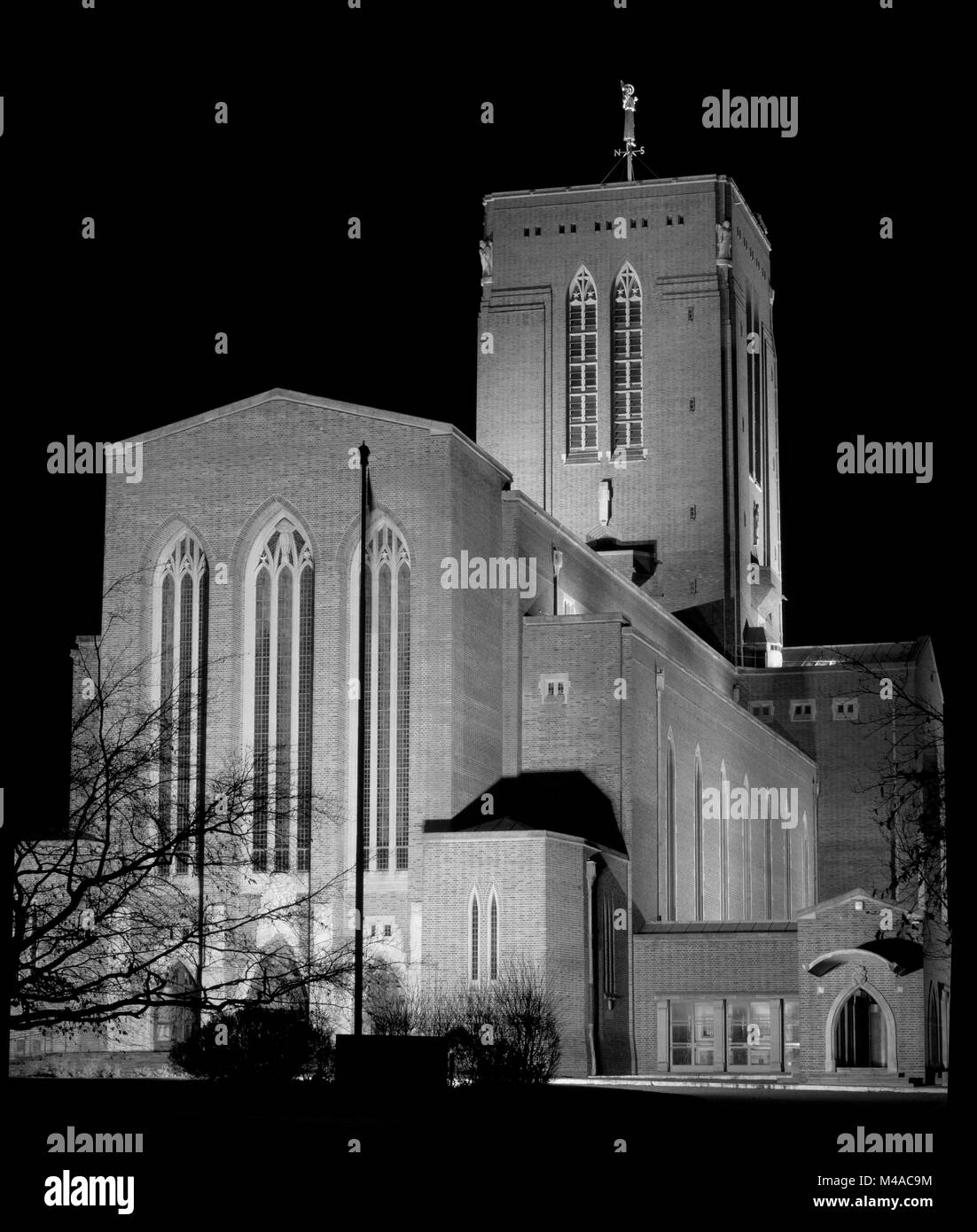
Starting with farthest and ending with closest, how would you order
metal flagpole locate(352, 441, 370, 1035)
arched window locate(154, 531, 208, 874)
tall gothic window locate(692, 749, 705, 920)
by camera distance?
tall gothic window locate(692, 749, 705, 920), arched window locate(154, 531, 208, 874), metal flagpole locate(352, 441, 370, 1035)

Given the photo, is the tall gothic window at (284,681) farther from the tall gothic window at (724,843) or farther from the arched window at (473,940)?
the tall gothic window at (724,843)

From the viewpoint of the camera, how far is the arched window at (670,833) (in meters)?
51.5

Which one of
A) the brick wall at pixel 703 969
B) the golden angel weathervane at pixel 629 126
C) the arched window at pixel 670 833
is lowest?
the brick wall at pixel 703 969

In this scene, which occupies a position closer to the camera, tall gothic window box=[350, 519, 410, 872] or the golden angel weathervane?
tall gothic window box=[350, 519, 410, 872]

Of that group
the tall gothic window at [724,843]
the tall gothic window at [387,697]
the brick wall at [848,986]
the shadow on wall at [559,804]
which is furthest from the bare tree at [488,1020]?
the tall gothic window at [724,843]

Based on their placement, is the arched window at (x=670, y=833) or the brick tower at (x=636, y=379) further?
the brick tower at (x=636, y=379)

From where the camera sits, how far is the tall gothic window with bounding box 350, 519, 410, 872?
4456 cm

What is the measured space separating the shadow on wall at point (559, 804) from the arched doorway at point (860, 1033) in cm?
710

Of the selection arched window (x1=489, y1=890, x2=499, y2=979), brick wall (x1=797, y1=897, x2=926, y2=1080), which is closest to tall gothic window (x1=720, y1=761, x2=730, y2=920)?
brick wall (x1=797, y1=897, x2=926, y2=1080)

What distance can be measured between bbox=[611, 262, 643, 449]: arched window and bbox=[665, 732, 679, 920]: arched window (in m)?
20.1

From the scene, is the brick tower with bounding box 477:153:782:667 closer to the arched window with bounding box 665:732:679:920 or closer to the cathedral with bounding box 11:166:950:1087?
the cathedral with bounding box 11:166:950:1087

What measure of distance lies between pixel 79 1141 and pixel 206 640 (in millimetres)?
27105

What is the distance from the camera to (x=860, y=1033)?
42.0 metres

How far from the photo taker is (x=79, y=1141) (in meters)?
19.6
